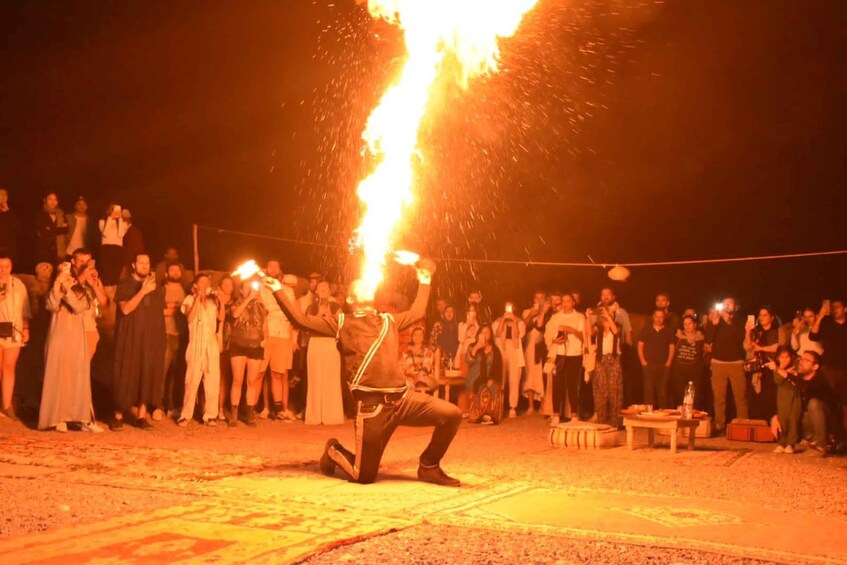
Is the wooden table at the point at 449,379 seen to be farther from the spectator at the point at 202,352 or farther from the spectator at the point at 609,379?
the spectator at the point at 202,352

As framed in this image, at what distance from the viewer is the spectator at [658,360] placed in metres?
14.5

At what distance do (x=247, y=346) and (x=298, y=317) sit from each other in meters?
5.81


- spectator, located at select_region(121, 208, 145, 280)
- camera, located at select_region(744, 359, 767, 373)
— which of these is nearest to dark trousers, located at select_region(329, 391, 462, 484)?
camera, located at select_region(744, 359, 767, 373)

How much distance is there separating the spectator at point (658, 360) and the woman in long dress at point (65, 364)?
828cm

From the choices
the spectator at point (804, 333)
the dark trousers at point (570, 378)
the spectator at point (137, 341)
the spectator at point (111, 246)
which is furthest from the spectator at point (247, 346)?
the spectator at point (804, 333)

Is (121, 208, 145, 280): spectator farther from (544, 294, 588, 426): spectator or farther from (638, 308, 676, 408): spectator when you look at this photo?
(638, 308, 676, 408): spectator

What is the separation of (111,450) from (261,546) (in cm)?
500

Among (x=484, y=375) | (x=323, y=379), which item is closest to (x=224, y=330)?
(x=323, y=379)

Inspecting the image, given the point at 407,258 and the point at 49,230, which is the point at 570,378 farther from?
the point at 49,230

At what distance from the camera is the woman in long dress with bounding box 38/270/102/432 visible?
12.0 metres

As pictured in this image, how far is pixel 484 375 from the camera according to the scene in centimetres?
1590

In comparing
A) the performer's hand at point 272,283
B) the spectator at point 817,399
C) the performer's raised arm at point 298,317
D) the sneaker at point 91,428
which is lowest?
the sneaker at point 91,428

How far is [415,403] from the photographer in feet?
27.6

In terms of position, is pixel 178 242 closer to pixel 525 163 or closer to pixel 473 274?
pixel 473 274
